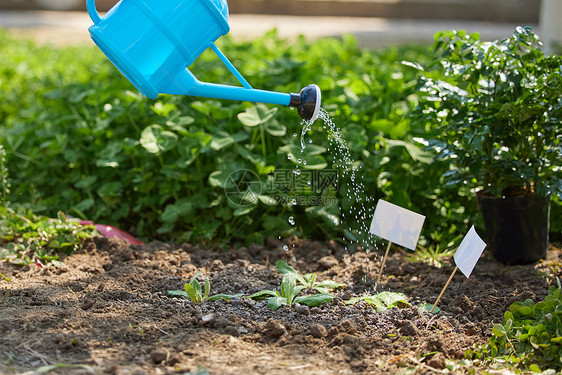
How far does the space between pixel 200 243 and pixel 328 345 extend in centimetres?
107

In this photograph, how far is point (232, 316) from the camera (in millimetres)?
1915

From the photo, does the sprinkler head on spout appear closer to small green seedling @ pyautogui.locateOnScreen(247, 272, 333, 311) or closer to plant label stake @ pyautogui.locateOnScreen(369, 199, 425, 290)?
plant label stake @ pyautogui.locateOnScreen(369, 199, 425, 290)

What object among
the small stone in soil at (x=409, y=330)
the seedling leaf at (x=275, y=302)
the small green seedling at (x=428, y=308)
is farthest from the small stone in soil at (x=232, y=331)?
the small green seedling at (x=428, y=308)

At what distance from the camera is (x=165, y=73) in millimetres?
1813

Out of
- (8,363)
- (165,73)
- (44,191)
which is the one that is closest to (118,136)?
(44,191)

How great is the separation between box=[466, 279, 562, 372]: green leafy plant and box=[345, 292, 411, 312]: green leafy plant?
12.3 inches

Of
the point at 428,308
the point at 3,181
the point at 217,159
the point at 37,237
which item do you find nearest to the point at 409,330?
the point at 428,308

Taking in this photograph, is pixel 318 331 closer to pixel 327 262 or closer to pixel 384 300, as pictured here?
pixel 384 300

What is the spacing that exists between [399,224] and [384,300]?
0.95ft

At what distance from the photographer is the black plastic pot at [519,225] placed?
250 centimetres

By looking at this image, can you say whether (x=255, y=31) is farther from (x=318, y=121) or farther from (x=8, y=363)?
(x=8, y=363)

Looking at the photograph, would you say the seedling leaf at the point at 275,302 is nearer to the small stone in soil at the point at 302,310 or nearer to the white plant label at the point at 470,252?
the small stone in soil at the point at 302,310

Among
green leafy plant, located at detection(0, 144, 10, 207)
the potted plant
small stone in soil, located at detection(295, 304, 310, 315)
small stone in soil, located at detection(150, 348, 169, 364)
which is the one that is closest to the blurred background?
green leafy plant, located at detection(0, 144, 10, 207)

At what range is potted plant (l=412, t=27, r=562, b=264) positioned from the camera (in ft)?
7.64
